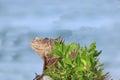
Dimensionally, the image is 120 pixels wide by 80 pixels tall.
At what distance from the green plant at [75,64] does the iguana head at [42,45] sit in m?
0.42

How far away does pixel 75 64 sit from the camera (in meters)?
4.70

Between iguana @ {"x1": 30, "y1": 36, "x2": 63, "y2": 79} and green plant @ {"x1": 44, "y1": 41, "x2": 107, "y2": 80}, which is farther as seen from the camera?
iguana @ {"x1": 30, "y1": 36, "x2": 63, "y2": 79}

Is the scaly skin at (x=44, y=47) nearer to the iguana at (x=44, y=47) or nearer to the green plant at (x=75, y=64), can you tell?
the iguana at (x=44, y=47)

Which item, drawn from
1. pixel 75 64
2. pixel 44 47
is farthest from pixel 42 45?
pixel 75 64

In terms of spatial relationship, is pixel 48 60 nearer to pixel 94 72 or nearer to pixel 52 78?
pixel 52 78

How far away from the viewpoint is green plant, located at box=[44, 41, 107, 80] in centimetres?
463

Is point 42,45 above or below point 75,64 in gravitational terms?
above

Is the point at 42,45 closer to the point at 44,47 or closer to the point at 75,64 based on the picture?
the point at 44,47

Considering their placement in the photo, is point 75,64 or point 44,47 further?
point 44,47

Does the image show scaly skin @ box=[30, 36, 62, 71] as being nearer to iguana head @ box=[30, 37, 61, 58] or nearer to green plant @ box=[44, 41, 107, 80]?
iguana head @ box=[30, 37, 61, 58]

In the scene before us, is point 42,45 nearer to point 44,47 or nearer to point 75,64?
point 44,47

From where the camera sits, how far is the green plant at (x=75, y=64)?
182 inches

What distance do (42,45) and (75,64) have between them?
96 cm

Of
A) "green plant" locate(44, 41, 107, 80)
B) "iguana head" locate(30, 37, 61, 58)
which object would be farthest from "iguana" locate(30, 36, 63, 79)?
"green plant" locate(44, 41, 107, 80)
